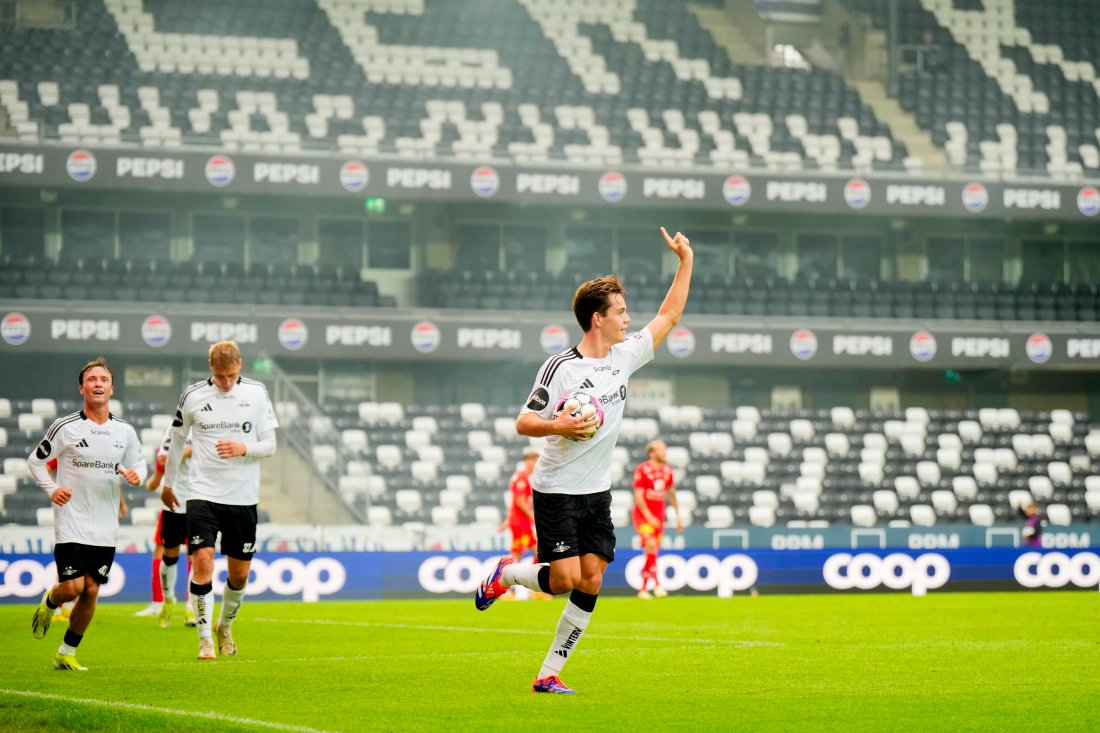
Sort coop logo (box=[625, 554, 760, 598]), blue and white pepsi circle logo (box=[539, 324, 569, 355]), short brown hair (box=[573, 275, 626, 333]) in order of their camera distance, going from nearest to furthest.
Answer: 1. short brown hair (box=[573, 275, 626, 333])
2. coop logo (box=[625, 554, 760, 598])
3. blue and white pepsi circle logo (box=[539, 324, 569, 355])

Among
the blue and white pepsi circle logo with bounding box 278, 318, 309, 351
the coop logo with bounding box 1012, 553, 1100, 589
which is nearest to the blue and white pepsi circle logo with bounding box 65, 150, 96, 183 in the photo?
the blue and white pepsi circle logo with bounding box 278, 318, 309, 351

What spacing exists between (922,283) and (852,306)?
2.10 metres

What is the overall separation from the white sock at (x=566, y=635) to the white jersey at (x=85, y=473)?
3.58 meters

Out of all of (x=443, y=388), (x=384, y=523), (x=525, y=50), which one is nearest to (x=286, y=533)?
(x=384, y=523)

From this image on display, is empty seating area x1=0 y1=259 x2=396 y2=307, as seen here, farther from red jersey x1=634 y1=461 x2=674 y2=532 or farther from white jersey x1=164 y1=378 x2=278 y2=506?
white jersey x1=164 y1=378 x2=278 y2=506

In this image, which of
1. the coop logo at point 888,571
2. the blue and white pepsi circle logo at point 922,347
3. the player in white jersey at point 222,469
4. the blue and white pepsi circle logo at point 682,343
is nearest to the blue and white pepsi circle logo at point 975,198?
the blue and white pepsi circle logo at point 922,347

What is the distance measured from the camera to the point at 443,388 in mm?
37156

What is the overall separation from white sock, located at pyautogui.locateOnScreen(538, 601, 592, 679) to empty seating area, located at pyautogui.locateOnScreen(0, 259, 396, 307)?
85.3ft

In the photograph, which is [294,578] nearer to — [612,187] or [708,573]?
[708,573]

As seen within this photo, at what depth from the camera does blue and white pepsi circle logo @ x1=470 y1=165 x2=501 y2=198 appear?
3441cm

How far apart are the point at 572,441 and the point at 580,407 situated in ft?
1.03

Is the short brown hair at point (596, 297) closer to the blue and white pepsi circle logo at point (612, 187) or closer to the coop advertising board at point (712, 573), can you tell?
the coop advertising board at point (712, 573)

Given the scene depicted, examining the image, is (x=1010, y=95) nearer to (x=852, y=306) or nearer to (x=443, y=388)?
(x=852, y=306)

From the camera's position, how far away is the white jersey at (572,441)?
865 cm
